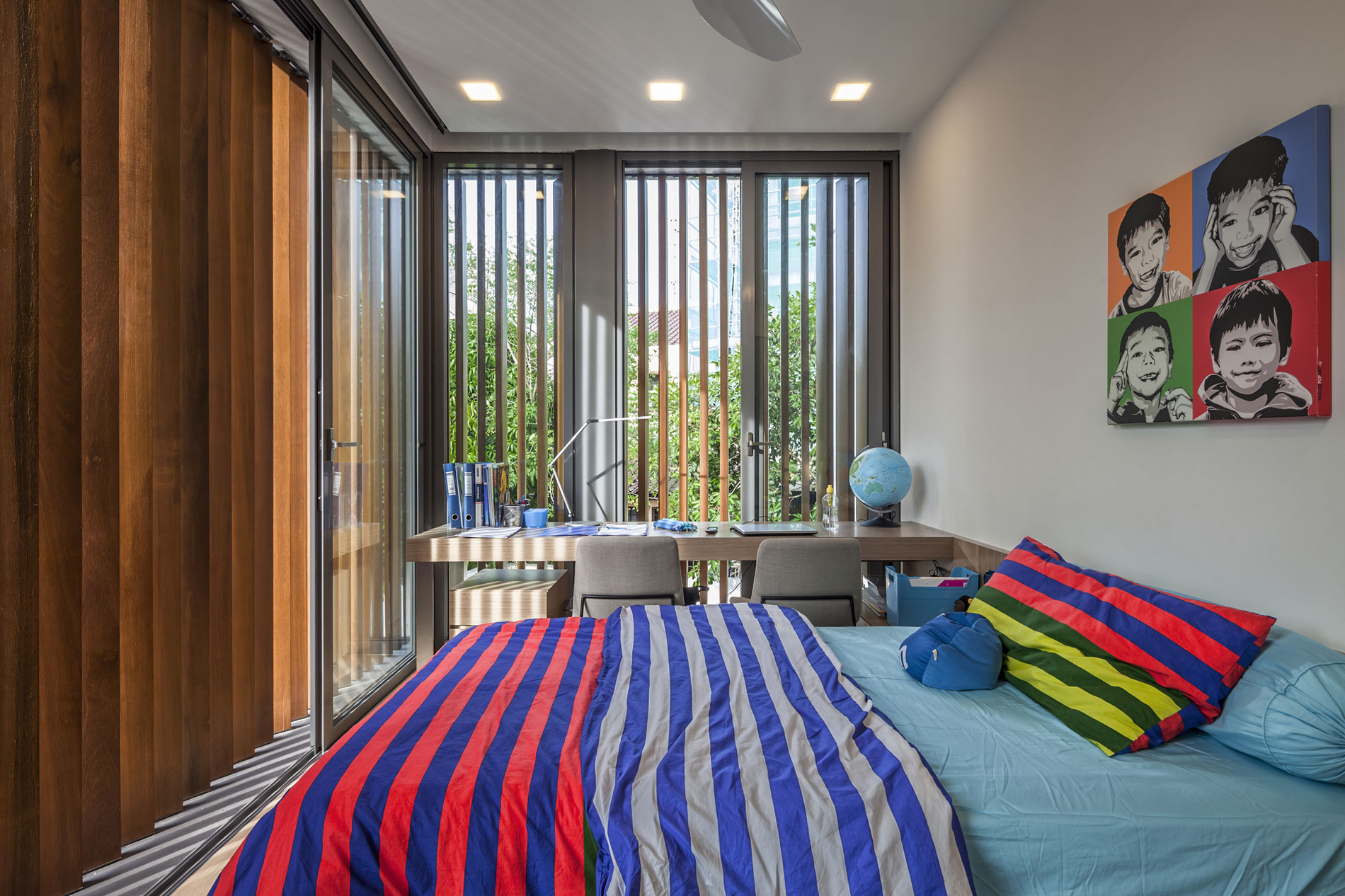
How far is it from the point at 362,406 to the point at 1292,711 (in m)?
3.02

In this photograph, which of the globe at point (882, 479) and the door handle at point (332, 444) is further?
the globe at point (882, 479)

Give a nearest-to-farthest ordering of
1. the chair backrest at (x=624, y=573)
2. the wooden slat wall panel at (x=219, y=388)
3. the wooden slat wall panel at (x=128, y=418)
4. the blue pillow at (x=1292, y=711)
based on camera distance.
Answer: the blue pillow at (x=1292, y=711) < the wooden slat wall panel at (x=128, y=418) < the wooden slat wall panel at (x=219, y=388) < the chair backrest at (x=624, y=573)

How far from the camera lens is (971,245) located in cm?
272

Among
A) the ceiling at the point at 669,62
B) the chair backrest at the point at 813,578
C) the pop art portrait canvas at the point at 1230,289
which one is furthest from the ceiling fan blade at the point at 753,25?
the chair backrest at the point at 813,578

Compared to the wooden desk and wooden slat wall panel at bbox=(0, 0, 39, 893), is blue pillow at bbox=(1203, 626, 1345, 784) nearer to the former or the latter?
the wooden desk

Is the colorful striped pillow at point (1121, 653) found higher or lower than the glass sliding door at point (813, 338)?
lower

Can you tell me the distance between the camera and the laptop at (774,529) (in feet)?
10.0

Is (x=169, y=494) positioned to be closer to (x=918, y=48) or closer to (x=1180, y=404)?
(x=1180, y=404)

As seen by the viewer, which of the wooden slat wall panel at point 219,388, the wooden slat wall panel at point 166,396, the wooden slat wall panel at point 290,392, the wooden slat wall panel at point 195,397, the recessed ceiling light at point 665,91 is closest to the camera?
the wooden slat wall panel at point 166,396

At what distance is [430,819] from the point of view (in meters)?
1.07

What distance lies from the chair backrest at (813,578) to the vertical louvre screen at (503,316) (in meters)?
1.63

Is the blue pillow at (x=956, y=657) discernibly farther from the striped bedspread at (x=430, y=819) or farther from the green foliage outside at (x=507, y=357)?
the green foliage outside at (x=507, y=357)

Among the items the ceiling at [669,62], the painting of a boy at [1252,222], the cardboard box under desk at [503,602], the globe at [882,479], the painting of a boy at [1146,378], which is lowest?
the cardboard box under desk at [503,602]

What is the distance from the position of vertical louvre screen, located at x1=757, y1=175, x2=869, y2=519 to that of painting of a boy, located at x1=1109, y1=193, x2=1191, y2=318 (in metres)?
1.81
